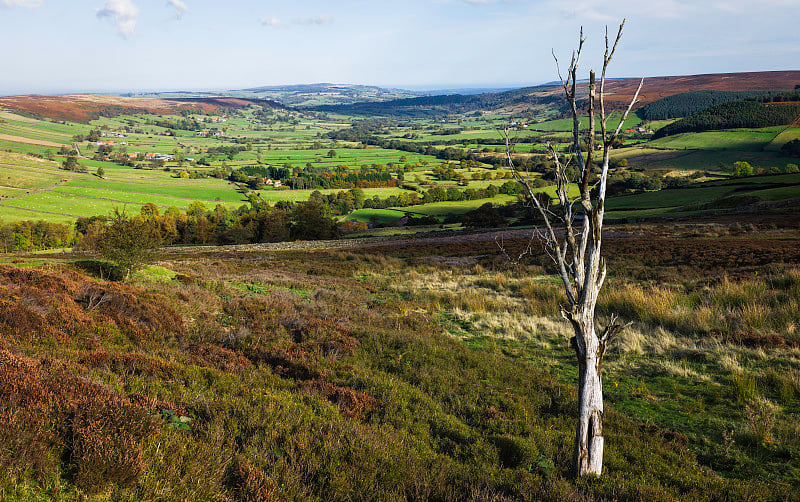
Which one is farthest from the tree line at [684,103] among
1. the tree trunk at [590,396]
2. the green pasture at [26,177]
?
the green pasture at [26,177]

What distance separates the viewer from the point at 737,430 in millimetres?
6203

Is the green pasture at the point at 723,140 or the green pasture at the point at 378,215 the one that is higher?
the green pasture at the point at 723,140

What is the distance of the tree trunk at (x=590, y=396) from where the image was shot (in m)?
4.20

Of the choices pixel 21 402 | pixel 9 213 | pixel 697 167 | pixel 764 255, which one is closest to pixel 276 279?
pixel 21 402

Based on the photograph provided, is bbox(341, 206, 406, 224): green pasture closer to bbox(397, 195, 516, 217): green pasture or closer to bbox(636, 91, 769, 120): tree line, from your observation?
bbox(397, 195, 516, 217): green pasture

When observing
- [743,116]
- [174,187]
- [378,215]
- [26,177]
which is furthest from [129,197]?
[743,116]

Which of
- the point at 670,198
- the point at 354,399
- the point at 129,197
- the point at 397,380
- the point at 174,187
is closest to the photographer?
the point at 354,399

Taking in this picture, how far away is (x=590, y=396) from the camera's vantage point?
167 inches

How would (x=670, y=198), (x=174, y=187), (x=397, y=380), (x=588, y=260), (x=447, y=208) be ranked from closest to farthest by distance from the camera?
(x=588, y=260), (x=397, y=380), (x=670, y=198), (x=447, y=208), (x=174, y=187)

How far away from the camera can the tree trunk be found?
4.20m

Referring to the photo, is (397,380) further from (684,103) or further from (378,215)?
(684,103)

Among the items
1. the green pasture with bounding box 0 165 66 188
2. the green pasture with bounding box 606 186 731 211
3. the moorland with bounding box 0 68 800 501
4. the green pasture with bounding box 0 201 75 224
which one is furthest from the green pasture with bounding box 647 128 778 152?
the green pasture with bounding box 0 165 66 188

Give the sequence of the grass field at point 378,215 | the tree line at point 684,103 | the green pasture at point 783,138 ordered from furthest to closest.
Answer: the tree line at point 684,103 → the green pasture at point 783,138 → the grass field at point 378,215

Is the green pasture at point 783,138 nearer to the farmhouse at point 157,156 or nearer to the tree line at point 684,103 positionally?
the tree line at point 684,103
